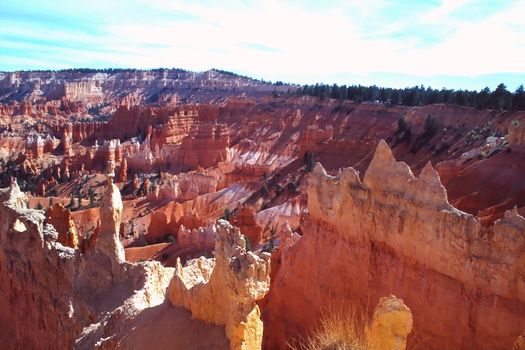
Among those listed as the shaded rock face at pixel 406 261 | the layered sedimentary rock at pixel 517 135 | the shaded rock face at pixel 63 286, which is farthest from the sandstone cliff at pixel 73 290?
the layered sedimentary rock at pixel 517 135

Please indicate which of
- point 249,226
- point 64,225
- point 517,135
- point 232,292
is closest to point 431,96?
point 517,135

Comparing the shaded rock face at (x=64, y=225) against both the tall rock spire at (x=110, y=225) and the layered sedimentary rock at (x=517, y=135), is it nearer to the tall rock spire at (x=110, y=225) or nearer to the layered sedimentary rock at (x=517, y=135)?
the tall rock spire at (x=110, y=225)

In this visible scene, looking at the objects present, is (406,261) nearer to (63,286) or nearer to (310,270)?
(310,270)

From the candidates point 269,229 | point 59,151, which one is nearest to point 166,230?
point 269,229

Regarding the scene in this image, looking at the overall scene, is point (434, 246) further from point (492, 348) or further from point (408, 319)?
point (408, 319)

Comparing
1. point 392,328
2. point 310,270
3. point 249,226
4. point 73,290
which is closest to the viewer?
point 392,328

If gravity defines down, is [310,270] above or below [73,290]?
above

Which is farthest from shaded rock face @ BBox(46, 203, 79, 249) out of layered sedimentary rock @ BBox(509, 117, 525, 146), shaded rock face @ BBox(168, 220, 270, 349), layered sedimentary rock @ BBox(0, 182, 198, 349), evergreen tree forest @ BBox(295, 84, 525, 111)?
evergreen tree forest @ BBox(295, 84, 525, 111)
